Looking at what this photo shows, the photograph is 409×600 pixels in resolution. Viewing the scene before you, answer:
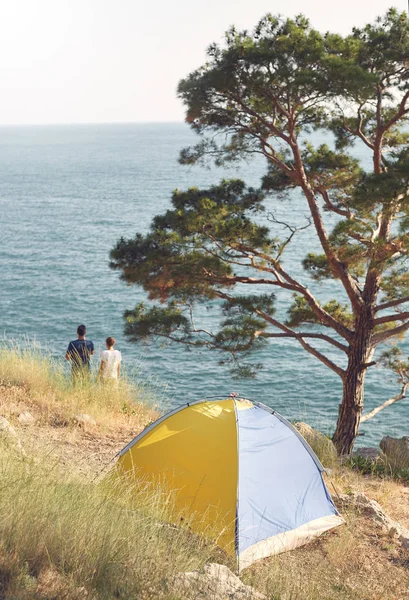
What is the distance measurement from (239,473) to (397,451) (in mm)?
7034

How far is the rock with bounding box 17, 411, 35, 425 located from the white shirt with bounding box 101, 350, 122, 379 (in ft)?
6.10

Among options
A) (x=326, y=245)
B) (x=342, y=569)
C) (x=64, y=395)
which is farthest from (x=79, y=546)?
(x=326, y=245)

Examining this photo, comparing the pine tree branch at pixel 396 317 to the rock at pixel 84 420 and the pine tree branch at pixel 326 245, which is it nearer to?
the pine tree branch at pixel 326 245

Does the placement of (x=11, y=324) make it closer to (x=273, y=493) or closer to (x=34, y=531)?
(x=273, y=493)

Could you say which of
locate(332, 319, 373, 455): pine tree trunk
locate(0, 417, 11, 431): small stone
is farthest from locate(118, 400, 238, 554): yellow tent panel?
locate(332, 319, 373, 455): pine tree trunk

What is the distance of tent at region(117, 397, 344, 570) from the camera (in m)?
7.27

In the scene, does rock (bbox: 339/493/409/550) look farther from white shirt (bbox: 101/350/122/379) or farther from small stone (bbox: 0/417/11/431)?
white shirt (bbox: 101/350/122/379)

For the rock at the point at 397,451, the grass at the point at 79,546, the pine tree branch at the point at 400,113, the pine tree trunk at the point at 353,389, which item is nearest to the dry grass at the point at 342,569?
the grass at the point at 79,546

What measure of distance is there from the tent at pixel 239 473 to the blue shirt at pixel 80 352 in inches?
160

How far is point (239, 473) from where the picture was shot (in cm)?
759

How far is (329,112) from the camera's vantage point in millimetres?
12312

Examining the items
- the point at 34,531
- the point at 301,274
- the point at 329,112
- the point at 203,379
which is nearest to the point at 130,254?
the point at 329,112

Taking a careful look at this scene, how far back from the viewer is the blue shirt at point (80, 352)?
39.8 feet

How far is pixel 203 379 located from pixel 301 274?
1381 cm
